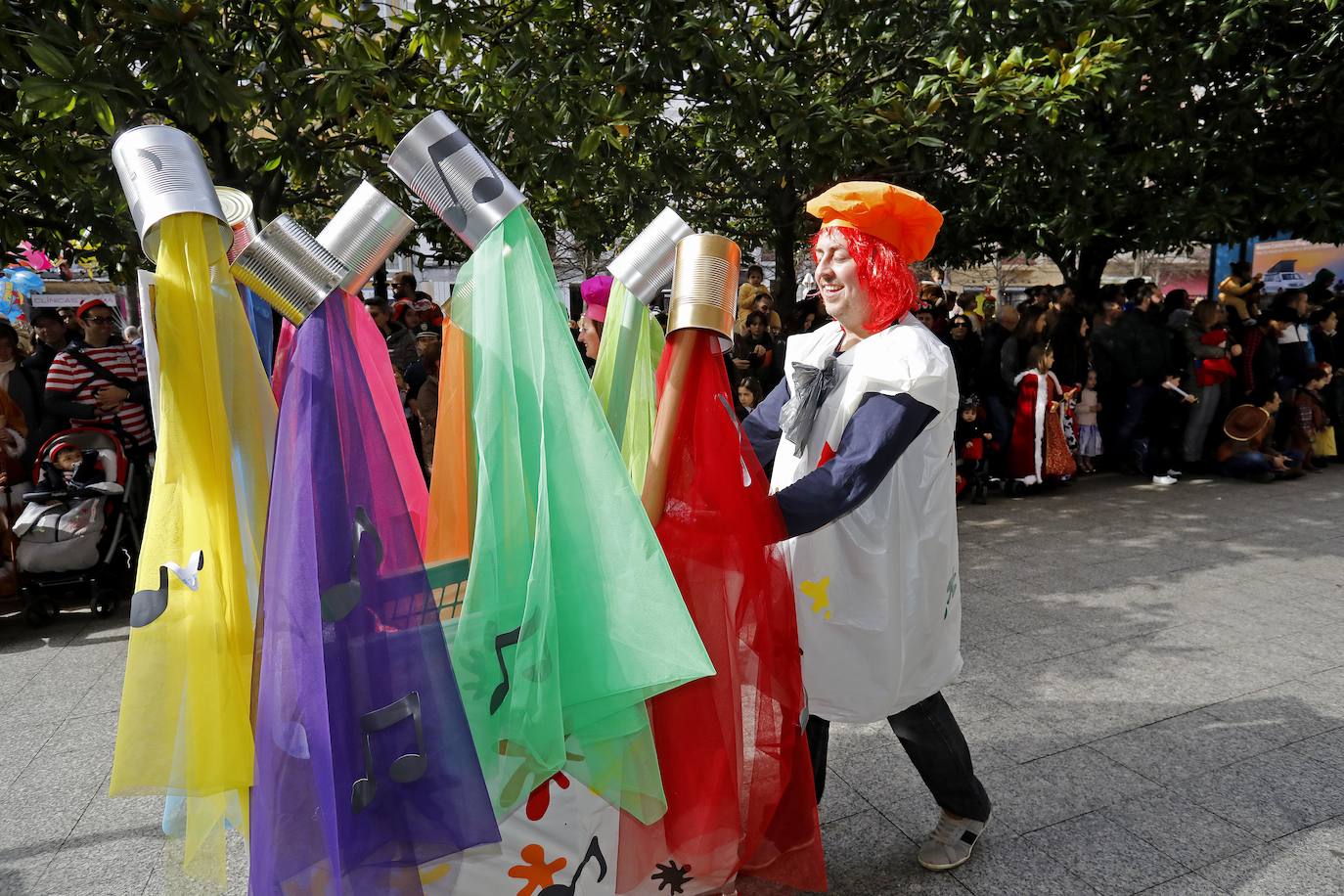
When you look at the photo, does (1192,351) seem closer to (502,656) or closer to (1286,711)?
(1286,711)

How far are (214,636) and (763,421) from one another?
1.59m

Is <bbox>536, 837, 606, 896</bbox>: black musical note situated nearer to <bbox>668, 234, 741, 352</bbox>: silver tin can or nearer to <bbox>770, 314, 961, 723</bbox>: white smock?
<bbox>770, 314, 961, 723</bbox>: white smock

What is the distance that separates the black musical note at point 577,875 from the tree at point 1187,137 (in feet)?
17.9

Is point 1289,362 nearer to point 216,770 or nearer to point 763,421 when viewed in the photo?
point 763,421

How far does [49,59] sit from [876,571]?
279 centimetres

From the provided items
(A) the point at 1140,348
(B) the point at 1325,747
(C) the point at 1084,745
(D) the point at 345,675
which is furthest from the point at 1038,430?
(D) the point at 345,675

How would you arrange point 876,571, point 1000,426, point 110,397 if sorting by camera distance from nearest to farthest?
point 876,571 < point 110,397 < point 1000,426

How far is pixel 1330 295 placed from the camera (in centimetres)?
975

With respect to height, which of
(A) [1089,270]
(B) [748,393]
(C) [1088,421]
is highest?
(A) [1089,270]

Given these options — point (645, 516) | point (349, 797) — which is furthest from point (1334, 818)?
point (349, 797)

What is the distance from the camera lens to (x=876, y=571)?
225 cm

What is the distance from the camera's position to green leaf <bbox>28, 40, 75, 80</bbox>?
269cm

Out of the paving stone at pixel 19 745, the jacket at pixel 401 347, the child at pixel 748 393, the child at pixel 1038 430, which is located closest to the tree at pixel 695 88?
the child at pixel 748 393

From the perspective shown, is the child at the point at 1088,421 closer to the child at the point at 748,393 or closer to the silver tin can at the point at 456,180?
the child at the point at 748,393
